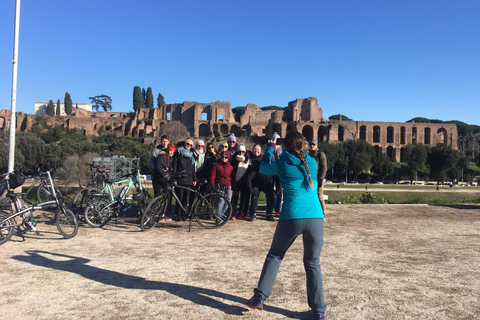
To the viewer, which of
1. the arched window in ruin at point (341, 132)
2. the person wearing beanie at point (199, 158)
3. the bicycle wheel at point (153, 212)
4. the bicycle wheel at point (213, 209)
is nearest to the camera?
the bicycle wheel at point (153, 212)

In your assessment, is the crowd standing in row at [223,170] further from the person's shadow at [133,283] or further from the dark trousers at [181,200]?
the person's shadow at [133,283]

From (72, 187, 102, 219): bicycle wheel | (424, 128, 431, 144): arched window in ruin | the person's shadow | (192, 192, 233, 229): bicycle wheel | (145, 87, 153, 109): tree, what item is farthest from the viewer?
(145, 87, 153, 109): tree

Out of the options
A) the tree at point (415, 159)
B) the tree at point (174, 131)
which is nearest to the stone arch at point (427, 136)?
the tree at point (415, 159)

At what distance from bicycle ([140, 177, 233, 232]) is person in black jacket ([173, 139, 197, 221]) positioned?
0.24 meters

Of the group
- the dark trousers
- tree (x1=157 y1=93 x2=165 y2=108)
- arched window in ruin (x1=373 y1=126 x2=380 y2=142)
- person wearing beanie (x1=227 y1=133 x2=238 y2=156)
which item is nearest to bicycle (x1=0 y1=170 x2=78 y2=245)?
the dark trousers

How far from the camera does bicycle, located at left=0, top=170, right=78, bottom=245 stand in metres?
4.75

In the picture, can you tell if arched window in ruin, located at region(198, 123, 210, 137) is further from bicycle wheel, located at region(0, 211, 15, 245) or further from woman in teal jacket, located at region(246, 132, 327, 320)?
woman in teal jacket, located at region(246, 132, 327, 320)

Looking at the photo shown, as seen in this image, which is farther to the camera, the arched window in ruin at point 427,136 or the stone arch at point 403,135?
the arched window in ruin at point 427,136

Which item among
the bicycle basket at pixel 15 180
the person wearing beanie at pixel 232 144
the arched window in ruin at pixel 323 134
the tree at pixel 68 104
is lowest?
the bicycle basket at pixel 15 180

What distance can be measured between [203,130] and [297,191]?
73520 mm

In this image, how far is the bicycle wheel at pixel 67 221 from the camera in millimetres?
5164

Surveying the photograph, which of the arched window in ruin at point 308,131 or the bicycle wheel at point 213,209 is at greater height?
the arched window in ruin at point 308,131

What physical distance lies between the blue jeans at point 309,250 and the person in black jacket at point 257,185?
3.81m

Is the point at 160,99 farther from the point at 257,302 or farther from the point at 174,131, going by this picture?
the point at 257,302
